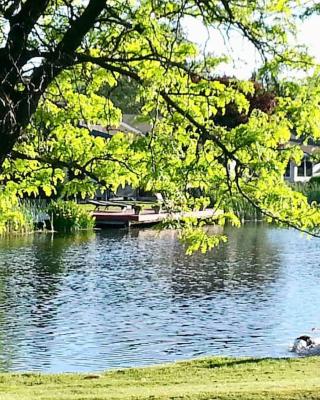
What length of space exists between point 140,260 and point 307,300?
9.74 meters

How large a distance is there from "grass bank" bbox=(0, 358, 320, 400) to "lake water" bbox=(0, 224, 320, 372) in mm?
2341

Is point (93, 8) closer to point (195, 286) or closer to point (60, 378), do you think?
point (60, 378)

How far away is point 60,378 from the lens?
10906mm

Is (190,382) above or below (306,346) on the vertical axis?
above

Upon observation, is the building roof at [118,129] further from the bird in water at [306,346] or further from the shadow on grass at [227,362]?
the bird in water at [306,346]

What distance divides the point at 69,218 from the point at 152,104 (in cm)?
2889

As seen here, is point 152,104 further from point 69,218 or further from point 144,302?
point 69,218

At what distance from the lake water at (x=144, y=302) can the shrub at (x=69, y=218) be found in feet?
13.3

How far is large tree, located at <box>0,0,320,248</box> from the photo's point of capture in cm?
820

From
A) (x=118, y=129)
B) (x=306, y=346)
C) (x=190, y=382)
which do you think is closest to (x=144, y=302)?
(x=118, y=129)

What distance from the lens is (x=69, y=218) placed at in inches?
1518

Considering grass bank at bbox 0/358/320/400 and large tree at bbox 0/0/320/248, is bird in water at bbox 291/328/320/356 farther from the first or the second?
large tree at bbox 0/0/320/248

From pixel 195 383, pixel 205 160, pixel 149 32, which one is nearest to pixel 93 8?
pixel 149 32

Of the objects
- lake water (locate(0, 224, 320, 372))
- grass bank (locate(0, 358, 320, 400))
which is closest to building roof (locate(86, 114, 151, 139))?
grass bank (locate(0, 358, 320, 400))
